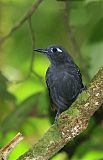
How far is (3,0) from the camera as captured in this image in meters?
7.09

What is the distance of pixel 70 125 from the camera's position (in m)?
4.09

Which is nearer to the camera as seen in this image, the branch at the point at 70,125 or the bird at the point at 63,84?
the branch at the point at 70,125

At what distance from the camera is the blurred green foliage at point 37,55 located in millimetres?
6152

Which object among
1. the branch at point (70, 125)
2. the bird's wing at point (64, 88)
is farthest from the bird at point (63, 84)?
the branch at point (70, 125)

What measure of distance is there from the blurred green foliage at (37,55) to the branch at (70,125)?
1901 millimetres

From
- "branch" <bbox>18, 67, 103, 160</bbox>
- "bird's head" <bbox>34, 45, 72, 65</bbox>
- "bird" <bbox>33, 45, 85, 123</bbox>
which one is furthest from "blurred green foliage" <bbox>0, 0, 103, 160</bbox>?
"branch" <bbox>18, 67, 103, 160</bbox>

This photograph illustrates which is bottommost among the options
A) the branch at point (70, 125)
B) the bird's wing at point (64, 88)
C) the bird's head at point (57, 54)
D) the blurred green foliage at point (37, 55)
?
the branch at point (70, 125)

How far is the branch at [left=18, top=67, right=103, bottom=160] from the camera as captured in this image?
13.3 ft

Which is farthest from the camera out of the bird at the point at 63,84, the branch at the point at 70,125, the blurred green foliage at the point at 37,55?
the blurred green foliage at the point at 37,55

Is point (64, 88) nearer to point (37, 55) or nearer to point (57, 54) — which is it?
point (57, 54)

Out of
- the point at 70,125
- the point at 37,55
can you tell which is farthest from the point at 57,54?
the point at 37,55

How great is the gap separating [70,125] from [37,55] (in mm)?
3528

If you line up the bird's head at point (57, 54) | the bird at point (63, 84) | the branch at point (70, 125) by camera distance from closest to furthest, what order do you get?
the branch at point (70, 125)
the bird at point (63, 84)
the bird's head at point (57, 54)

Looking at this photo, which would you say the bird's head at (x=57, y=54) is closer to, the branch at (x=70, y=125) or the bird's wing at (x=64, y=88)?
the bird's wing at (x=64, y=88)
